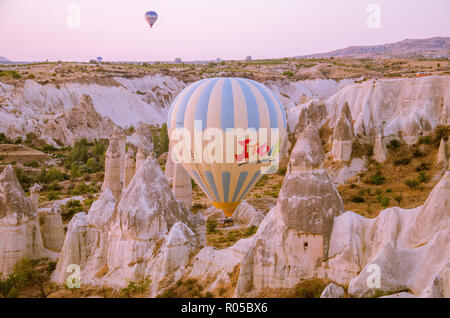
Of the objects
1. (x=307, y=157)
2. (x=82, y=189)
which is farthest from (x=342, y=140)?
(x=307, y=157)

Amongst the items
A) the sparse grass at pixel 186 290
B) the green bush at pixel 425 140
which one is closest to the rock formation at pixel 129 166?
the sparse grass at pixel 186 290

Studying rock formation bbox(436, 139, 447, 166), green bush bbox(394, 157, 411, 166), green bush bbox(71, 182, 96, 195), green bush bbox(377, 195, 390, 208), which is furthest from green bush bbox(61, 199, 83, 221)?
rock formation bbox(436, 139, 447, 166)

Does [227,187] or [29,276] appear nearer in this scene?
[29,276]

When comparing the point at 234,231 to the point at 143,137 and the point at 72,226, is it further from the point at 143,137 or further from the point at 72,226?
the point at 72,226

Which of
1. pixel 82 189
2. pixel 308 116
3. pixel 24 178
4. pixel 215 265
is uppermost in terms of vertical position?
pixel 308 116

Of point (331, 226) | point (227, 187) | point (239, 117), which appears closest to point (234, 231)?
point (227, 187)

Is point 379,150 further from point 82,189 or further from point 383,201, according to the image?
point 82,189

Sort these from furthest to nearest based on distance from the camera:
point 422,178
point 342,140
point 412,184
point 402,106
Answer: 1. point 402,106
2. point 342,140
3. point 422,178
4. point 412,184
